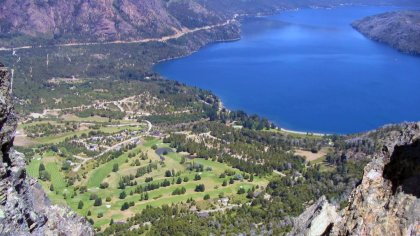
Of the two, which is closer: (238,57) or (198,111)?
(198,111)

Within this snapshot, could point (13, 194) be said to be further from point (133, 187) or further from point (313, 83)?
point (313, 83)

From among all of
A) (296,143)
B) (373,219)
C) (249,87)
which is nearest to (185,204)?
(296,143)

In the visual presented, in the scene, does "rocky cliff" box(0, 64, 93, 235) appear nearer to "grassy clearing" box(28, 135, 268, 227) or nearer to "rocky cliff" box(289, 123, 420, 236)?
"rocky cliff" box(289, 123, 420, 236)

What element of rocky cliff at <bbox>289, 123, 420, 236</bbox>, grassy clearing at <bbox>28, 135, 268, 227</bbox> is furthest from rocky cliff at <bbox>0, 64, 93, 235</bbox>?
grassy clearing at <bbox>28, 135, 268, 227</bbox>

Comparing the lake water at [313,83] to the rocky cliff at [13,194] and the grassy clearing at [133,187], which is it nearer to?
the grassy clearing at [133,187]

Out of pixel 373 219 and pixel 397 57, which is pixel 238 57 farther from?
pixel 373 219

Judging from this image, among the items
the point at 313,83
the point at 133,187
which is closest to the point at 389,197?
the point at 133,187

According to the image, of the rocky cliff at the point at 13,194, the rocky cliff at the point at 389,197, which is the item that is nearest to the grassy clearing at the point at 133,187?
the rocky cliff at the point at 13,194
